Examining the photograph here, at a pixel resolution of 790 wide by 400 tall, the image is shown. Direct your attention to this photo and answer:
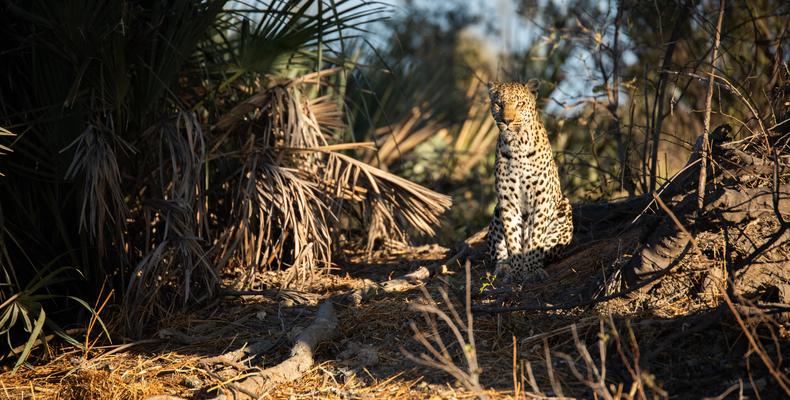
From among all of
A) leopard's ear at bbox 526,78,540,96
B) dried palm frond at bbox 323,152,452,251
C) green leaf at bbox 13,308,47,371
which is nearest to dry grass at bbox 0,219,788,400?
green leaf at bbox 13,308,47,371

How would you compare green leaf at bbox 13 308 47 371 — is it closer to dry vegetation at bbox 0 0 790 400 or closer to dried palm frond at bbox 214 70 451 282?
dry vegetation at bbox 0 0 790 400

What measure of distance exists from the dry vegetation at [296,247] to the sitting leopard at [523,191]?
27cm

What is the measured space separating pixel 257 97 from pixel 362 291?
1.76 m

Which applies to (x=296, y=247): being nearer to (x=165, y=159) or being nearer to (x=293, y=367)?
(x=165, y=159)

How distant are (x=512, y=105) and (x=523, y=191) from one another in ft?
2.06

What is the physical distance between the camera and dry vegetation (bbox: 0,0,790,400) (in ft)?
12.2

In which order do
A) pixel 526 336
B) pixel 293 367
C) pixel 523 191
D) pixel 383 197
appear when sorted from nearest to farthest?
pixel 293 367 → pixel 526 336 → pixel 523 191 → pixel 383 197

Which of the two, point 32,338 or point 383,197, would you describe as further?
point 383,197

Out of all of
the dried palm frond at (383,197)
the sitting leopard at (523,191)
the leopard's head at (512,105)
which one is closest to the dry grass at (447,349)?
the sitting leopard at (523,191)

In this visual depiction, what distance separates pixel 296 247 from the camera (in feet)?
18.0

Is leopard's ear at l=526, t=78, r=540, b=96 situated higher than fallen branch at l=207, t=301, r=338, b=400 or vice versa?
leopard's ear at l=526, t=78, r=540, b=96

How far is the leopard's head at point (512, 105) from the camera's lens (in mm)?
5281

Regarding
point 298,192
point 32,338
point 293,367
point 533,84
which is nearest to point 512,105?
point 533,84

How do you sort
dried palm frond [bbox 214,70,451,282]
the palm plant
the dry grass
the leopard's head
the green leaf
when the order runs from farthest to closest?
dried palm frond [bbox 214,70,451,282] → the leopard's head → the palm plant → the green leaf → the dry grass
